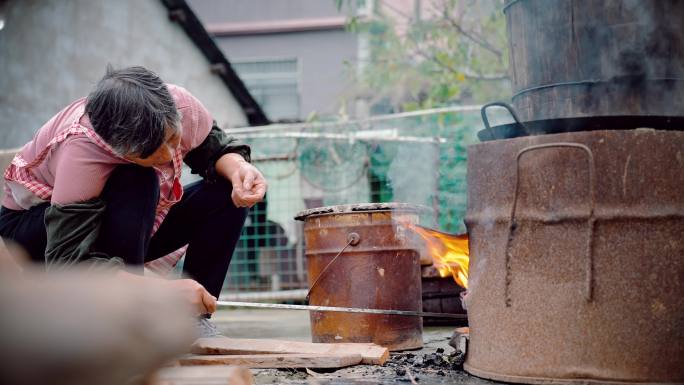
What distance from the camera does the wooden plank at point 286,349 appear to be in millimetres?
2627

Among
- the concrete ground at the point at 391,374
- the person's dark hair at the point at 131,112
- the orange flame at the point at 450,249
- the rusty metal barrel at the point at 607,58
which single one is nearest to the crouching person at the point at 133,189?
the person's dark hair at the point at 131,112

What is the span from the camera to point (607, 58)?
8.61 feet

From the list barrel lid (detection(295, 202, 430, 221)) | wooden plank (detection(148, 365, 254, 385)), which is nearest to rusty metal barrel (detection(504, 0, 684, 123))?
barrel lid (detection(295, 202, 430, 221))

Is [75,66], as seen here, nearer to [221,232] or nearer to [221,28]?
[221,232]

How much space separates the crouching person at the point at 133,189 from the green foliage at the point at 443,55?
4.30m

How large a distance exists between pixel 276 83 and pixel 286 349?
48.6ft

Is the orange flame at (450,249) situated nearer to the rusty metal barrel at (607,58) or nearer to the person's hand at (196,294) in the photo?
the rusty metal barrel at (607,58)

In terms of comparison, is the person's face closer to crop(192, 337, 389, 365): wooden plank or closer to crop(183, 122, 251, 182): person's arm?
crop(183, 122, 251, 182): person's arm

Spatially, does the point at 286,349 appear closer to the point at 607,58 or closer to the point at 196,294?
the point at 196,294

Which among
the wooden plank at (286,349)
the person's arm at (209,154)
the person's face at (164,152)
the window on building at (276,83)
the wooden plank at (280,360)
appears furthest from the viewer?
the window on building at (276,83)

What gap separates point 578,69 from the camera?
8.79ft

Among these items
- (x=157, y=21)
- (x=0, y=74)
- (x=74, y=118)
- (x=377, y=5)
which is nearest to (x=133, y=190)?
(x=74, y=118)

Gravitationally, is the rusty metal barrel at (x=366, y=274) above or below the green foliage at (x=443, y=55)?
below

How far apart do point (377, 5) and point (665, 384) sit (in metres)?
7.23
